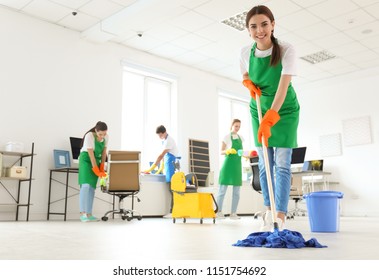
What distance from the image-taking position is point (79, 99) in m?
6.12

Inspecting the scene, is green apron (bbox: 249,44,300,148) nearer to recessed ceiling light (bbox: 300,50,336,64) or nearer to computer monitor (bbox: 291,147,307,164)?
recessed ceiling light (bbox: 300,50,336,64)

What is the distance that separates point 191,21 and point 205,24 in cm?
26

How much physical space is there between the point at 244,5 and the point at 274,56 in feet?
12.3

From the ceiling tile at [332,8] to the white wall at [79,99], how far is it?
9.80 feet

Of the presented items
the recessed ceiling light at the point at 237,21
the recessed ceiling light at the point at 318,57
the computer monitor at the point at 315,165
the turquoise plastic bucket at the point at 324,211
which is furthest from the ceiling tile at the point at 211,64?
the turquoise plastic bucket at the point at 324,211

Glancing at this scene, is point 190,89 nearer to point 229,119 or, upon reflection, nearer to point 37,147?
point 229,119

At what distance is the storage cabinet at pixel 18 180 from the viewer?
5000 mm

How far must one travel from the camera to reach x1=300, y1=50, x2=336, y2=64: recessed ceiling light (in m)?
7.45

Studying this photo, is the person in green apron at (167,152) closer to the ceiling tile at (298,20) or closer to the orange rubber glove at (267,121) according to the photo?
the ceiling tile at (298,20)

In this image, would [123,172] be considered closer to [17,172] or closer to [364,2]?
[17,172]

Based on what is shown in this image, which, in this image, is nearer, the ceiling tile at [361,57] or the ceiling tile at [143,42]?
the ceiling tile at [143,42]

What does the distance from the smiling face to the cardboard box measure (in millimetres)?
4001

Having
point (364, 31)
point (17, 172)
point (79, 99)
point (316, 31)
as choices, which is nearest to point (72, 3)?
point (79, 99)

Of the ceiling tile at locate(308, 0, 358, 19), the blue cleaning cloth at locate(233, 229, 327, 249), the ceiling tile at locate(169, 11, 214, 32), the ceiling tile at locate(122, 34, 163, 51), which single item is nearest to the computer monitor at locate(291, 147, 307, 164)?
the ceiling tile at locate(308, 0, 358, 19)
